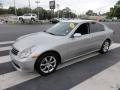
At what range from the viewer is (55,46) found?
452cm

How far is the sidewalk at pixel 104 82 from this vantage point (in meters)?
3.86

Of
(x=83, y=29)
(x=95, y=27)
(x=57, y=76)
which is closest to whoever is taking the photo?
(x=57, y=76)

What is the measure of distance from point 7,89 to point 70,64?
238cm

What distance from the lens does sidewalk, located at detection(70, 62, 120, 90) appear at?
386cm

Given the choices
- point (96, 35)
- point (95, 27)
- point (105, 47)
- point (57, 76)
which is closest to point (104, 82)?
point (57, 76)

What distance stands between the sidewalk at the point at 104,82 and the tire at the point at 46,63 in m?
1.04

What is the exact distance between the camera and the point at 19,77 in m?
4.35

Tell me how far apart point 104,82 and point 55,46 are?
164 cm

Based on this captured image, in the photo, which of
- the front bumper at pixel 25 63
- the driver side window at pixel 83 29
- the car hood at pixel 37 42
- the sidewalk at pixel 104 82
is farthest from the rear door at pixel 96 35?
the front bumper at pixel 25 63

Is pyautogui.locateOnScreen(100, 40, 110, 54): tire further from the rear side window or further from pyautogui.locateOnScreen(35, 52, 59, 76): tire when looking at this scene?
pyautogui.locateOnScreen(35, 52, 59, 76): tire

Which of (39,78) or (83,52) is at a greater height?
(83,52)

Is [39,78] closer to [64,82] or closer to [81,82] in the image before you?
[64,82]

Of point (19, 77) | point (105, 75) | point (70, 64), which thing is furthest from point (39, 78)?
point (105, 75)

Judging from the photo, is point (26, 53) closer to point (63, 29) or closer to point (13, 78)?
point (13, 78)
